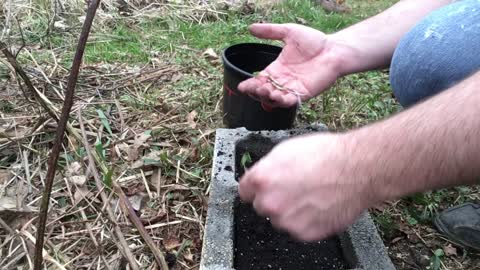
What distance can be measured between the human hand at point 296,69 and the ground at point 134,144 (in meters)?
0.32

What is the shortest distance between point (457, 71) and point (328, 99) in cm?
82

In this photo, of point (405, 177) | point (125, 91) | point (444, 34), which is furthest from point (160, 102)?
point (405, 177)

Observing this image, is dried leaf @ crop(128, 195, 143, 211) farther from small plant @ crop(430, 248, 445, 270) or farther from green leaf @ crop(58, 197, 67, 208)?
small plant @ crop(430, 248, 445, 270)

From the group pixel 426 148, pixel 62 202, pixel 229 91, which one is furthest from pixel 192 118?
pixel 426 148

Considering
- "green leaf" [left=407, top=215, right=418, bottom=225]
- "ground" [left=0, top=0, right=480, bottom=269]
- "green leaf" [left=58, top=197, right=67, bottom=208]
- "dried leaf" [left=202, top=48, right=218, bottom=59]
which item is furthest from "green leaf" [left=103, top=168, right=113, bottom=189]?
"dried leaf" [left=202, top=48, right=218, bottom=59]

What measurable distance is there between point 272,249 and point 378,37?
0.71 meters

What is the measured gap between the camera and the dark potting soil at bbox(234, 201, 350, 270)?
3.94 ft

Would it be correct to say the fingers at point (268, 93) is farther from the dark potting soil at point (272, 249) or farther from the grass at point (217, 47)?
the grass at point (217, 47)

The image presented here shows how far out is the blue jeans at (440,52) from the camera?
3.74 feet

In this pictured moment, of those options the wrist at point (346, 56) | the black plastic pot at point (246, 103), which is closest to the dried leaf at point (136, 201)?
the black plastic pot at point (246, 103)

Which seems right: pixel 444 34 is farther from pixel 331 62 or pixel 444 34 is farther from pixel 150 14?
pixel 150 14

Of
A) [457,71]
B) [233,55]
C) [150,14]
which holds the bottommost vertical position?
[150,14]

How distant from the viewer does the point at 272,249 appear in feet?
4.12

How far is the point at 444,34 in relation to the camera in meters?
1.19
